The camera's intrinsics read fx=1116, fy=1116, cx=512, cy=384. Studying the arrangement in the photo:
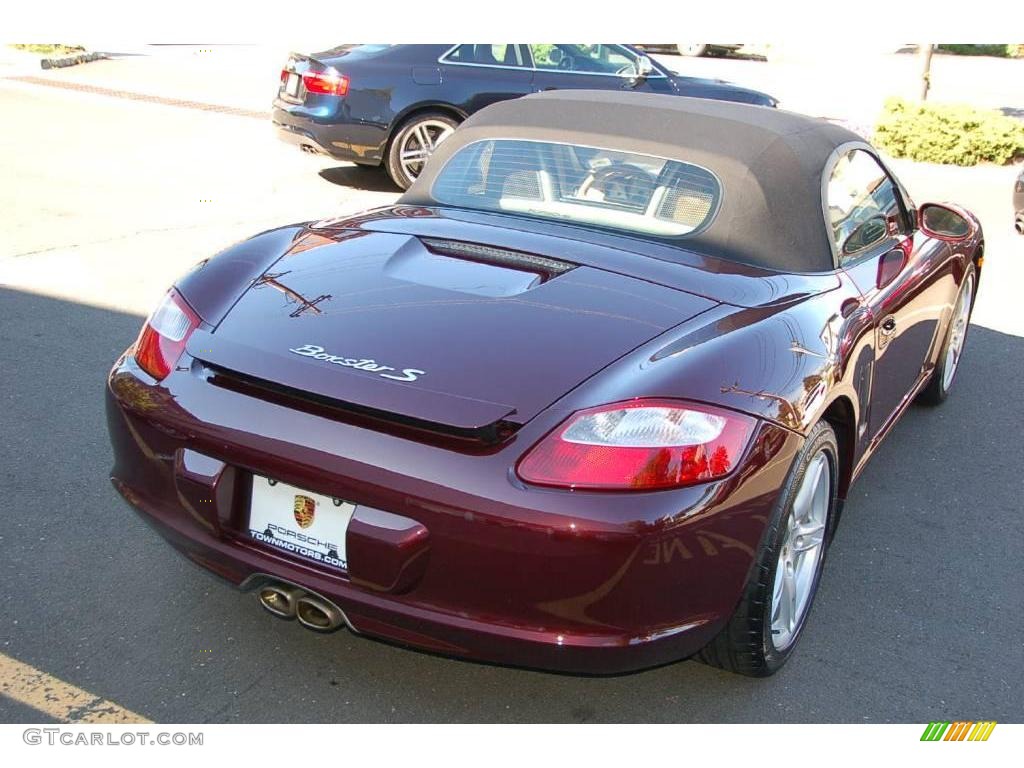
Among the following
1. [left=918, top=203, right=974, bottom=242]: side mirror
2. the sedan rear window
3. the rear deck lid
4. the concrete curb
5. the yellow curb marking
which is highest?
the sedan rear window

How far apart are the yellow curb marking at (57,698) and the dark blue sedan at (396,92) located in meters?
7.28

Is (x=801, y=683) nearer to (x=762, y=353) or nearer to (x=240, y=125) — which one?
(x=762, y=353)

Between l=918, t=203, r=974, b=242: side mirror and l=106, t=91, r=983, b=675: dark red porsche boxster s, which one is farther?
l=918, t=203, r=974, b=242: side mirror

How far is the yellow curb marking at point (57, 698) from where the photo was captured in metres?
2.85

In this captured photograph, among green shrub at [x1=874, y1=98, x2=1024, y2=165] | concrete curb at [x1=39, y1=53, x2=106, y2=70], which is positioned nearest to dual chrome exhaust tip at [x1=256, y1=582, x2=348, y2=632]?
green shrub at [x1=874, y1=98, x2=1024, y2=165]

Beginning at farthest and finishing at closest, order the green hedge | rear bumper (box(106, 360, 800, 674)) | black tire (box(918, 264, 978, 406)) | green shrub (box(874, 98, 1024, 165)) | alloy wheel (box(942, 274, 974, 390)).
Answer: the green hedge
green shrub (box(874, 98, 1024, 165))
alloy wheel (box(942, 274, 974, 390))
black tire (box(918, 264, 978, 406))
rear bumper (box(106, 360, 800, 674))

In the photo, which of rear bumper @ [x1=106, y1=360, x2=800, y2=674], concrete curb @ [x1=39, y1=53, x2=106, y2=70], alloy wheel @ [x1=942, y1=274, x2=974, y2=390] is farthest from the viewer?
concrete curb @ [x1=39, y1=53, x2=106, y2=70]

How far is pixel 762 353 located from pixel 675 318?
0.81ft

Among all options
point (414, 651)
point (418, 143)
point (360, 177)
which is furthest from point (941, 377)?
point (360, 177)

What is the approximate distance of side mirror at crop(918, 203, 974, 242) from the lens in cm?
453

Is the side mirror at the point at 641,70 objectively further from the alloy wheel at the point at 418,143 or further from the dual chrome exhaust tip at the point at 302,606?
the dual chrome exhaust tip at the point at 302,606

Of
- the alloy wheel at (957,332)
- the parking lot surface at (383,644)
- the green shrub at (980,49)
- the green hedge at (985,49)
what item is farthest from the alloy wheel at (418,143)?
the green shrub at (980,49)

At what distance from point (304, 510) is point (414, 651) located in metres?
0.45

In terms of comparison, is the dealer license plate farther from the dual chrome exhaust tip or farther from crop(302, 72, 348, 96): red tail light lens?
crop(302, 72, 348, 96): red tail light lens
